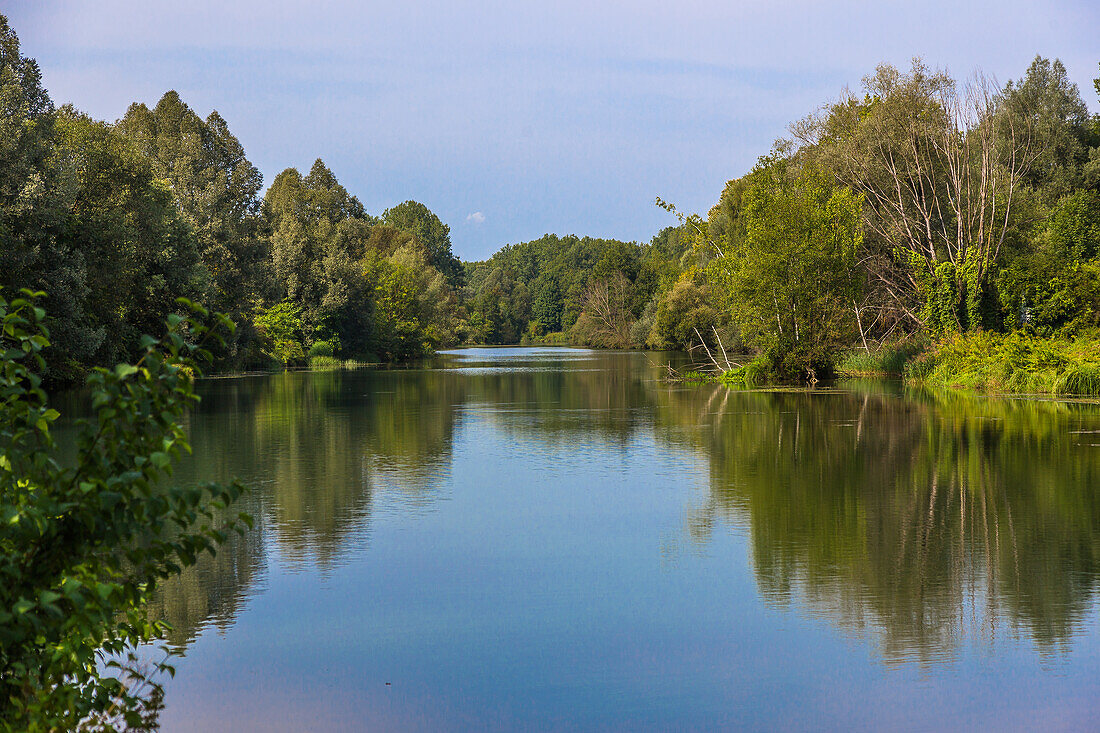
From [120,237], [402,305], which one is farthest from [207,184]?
[402,305]

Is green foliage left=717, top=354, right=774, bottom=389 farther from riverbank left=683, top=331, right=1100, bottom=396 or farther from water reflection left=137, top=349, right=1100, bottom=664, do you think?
water reflection left=137, top=349, right=1100, bottom=664

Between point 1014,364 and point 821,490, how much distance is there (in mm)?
19728

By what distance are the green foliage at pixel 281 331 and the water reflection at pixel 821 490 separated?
1221 inches

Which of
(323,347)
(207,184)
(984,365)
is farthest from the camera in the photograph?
(323,347)

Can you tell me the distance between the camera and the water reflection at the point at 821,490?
736 centimetres

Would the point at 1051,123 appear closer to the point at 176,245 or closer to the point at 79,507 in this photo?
the point at 176,245

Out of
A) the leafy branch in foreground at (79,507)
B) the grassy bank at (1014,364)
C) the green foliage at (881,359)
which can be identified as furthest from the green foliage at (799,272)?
the leafy branch in foreground at (79,507)

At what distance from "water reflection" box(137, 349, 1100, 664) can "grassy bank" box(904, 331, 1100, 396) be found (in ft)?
9.03

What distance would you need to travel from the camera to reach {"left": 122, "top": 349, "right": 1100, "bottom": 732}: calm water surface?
556 centimetres

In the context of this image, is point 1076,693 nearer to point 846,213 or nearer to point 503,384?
point 846,213

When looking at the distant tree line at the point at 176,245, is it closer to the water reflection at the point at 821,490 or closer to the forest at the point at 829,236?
the forest at the point at 829,236

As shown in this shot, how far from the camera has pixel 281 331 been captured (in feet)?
194

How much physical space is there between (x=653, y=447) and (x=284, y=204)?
59.2m

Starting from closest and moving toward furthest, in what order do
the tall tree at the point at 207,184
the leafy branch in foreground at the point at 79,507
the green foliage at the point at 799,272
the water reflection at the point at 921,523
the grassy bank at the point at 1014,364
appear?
the leafy branch in foreground at the point at 79,507
the water reflection at the point at 921,523
the grassy bank at the point at 1014,364
the green foliage at the point at 799,272
the tall tree at the point at 207,184
